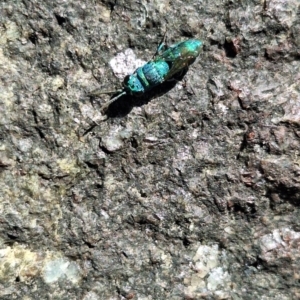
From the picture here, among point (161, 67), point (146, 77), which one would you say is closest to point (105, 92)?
point (146, 77)

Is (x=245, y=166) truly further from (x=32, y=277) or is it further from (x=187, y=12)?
(x=32, y=277)

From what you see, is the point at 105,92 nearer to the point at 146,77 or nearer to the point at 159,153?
the point at 146,77

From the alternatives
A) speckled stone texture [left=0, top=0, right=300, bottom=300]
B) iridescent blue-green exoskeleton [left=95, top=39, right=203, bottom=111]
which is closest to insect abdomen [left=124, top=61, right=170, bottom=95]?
iridescent blue-green exoskeleton [left=95, top=39, right=203, bottom=111]

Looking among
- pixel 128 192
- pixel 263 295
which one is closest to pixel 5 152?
pixel 128 192

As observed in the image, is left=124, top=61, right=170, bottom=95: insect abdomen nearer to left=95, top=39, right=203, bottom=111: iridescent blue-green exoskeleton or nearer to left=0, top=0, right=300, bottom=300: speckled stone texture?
left=95, top=39, right=203, bottom=111: iridescent blue-green exoskeleton
